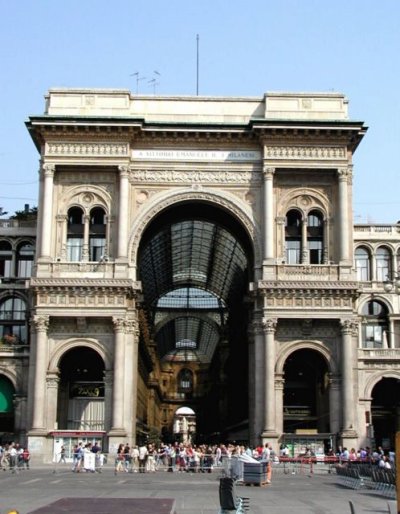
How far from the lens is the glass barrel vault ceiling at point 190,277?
97.8 meters

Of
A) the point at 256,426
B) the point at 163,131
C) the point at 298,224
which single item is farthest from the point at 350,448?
the point at 163,131

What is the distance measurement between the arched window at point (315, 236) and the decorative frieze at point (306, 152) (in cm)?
432

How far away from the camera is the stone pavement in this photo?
1254 inches

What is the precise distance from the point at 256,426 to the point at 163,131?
22853mm

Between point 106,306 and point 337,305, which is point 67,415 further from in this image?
point 337,305

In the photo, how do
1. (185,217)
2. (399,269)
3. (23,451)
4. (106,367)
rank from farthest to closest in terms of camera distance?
(399,269), (185,217), (106,367), (23,451)

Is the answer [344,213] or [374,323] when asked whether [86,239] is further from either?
[374,323]

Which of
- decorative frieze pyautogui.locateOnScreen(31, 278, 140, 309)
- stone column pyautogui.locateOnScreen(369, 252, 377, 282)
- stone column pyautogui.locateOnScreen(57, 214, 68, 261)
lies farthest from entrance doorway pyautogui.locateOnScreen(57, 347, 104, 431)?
stone column pyautogui.locateOnScreen(369, 252, 377, 282)

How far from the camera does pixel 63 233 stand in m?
71.5

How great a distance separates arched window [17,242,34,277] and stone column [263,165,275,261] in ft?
77.7

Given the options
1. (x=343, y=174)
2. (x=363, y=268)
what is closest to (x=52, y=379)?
(x=343, y=174)

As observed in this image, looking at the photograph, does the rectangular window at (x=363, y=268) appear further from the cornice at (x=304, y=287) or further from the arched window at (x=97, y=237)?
the arched window at (x=97, y=237)

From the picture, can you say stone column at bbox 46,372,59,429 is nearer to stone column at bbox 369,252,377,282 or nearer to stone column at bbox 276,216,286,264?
stone column at bbox 276,216,286,264

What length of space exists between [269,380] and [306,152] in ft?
56.8
